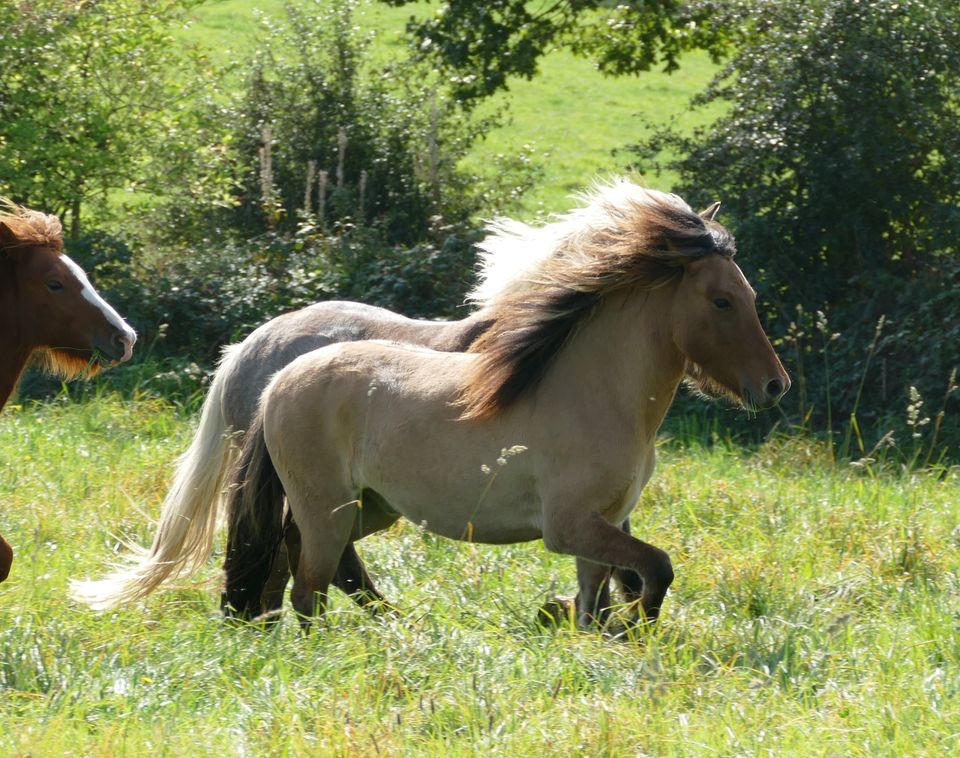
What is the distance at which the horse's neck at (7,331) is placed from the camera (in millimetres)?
→ 5590

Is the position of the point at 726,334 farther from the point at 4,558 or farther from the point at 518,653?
the point at 4,558

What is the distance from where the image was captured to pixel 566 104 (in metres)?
23.3

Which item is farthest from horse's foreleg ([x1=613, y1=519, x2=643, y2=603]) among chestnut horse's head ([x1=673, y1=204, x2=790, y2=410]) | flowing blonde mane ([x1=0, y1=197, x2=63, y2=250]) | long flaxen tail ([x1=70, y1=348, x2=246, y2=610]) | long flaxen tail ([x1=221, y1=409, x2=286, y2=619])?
flowing blonde mane ([x1=0, y1=197, x2=63, y2=250])

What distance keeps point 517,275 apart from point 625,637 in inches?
59.6

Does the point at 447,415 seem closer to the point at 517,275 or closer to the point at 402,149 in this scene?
the point at 517,275

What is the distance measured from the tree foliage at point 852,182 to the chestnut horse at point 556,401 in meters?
5.41

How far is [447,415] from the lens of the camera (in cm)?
520

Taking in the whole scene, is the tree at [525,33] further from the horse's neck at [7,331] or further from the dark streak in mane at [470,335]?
the horse's neck at [7,331]

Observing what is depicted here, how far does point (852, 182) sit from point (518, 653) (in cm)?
726

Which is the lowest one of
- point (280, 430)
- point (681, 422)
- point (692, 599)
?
point (681, 422)

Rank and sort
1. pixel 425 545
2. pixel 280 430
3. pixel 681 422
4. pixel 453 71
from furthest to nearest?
1. pixel 453 71
2. pixel 681 422
3. pixel 425 545
4. pixel 280 430

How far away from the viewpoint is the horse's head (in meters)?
5.60

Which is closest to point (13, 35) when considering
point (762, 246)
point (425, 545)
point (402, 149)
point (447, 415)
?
point (402, 149)

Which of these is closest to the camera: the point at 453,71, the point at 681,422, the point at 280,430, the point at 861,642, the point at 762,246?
the point at 861,642
